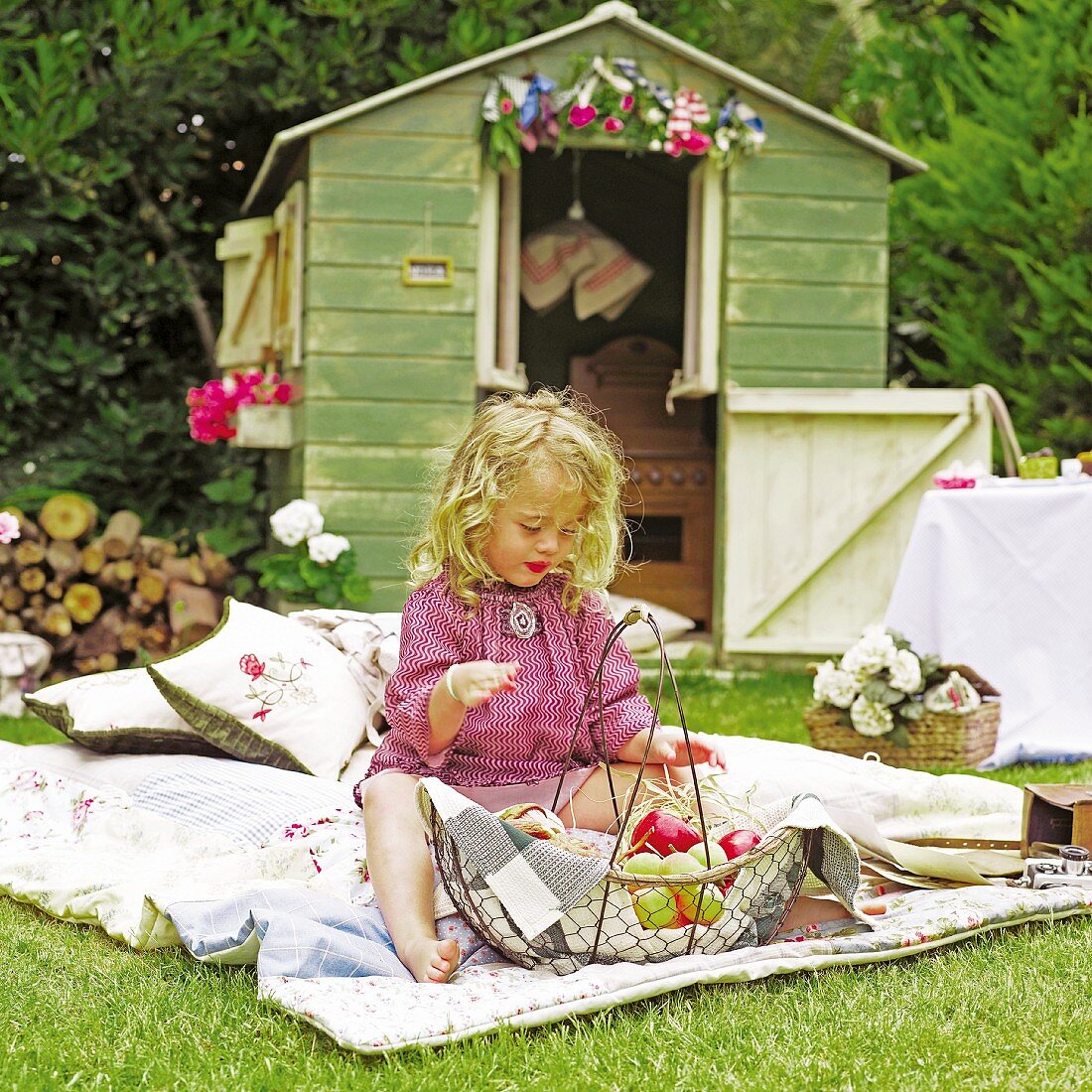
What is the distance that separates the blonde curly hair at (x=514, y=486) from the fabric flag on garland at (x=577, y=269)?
5.11 metres

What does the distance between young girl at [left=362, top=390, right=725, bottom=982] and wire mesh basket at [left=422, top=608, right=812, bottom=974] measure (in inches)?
13.2

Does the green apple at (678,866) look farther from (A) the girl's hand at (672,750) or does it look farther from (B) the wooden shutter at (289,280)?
(B) the wooden shutter at (289,280)

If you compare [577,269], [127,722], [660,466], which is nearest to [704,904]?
[127,722]

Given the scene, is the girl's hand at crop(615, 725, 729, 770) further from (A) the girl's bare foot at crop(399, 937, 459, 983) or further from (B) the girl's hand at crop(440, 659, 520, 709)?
(A) the girl's bare foot at crop(399, 937, 459, 983)

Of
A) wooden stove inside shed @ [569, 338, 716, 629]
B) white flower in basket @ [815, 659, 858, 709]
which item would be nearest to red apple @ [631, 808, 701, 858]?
white flower in basket @ [815, 659, 858, 709]

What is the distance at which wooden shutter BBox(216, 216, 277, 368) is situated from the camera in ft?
23.0

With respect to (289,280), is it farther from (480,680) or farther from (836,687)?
(480,680)

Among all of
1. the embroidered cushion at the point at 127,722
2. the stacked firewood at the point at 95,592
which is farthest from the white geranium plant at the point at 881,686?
the stacked firewood at the point at 95,592

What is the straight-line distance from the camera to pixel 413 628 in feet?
8.95

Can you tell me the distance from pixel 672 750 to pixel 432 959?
0.64m

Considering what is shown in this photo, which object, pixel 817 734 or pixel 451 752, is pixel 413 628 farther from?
pixel 817 734

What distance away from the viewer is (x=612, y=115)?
250 inches

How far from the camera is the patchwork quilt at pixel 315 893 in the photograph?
2.06 meters

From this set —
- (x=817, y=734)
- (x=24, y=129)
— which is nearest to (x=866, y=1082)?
(x=817, y=734)
